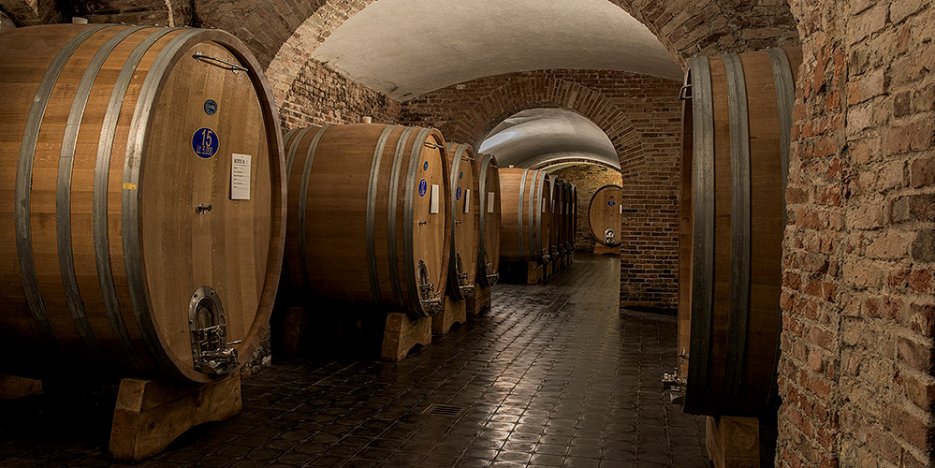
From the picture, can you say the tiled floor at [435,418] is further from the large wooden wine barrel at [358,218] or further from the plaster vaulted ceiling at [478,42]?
the plaster vaulted ceiling at [478,42]

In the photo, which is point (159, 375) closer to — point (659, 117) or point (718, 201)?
point (718, 201)

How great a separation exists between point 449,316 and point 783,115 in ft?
15.6

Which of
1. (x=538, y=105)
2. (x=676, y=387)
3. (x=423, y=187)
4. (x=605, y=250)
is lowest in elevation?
(x=605, y=250)

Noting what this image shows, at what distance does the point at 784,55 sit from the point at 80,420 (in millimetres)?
3924

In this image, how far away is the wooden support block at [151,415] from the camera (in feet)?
11.2

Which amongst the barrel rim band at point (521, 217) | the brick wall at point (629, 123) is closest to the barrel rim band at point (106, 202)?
the brick wall at point (629, 123)

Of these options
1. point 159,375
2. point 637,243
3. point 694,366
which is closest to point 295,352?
point 159,375

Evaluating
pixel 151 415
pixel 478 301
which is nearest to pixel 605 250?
pixel 478 301

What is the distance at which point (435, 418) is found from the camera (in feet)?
14.1

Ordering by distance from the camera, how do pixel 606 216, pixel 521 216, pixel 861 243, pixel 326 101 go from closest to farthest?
1. pixel 861 243
2. pixel 326 101
3. pixel 521 216
4. pixel 606 216

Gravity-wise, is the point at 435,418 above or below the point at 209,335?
below

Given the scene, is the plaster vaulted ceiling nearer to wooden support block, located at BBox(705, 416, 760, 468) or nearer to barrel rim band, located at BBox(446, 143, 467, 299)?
barrel rim band, located at BBox(446, 143, 467, 299)

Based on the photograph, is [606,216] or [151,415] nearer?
[151,415]

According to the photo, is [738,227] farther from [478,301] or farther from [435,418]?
[478,301]
